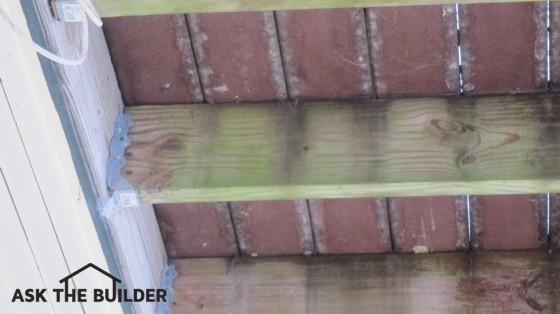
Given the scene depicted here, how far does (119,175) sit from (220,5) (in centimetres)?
63

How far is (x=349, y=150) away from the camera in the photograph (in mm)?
2725

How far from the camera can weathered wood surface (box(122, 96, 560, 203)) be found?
105 inches

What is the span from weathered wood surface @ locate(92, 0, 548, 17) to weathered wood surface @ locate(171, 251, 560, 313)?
3.48ft

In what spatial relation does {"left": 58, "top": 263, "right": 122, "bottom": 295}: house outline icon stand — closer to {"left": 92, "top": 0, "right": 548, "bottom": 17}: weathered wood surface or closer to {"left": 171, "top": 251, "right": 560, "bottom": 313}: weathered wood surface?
{"left": 171, "top": 251, "right": 560, "bottom": 313}: weathered wood surface

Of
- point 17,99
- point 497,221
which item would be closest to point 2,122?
point 17,99

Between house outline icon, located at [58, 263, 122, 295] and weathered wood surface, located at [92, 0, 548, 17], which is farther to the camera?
house outline icon, located at [58, 263, 122, 295]

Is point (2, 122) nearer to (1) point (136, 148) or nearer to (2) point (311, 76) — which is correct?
(1) point (136, 148)

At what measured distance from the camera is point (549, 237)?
3119 mm

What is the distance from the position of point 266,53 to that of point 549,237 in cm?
102

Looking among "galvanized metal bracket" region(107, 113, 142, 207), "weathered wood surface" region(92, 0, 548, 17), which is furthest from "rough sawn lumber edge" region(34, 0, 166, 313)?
"weathered wood surface" region(92, 0, 548, 17)
